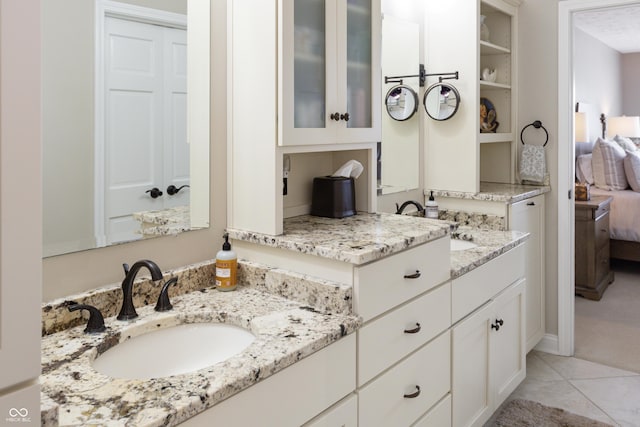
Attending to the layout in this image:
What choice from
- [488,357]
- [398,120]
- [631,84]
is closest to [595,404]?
[488,357]

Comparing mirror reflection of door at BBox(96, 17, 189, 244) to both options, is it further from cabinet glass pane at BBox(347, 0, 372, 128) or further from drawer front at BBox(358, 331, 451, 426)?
drawer front at BBox(358, 331, 451, 426)

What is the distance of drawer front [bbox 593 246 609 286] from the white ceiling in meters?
2.14

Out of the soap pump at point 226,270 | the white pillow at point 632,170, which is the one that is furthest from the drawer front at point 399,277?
the white pillow at point 632,170

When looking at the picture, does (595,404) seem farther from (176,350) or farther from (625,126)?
(625,126)

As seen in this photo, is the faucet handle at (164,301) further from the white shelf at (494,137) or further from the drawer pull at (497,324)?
the white shelf at (494,137)

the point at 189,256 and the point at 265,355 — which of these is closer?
the point at 265,355

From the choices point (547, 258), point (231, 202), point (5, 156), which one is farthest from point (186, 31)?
point (547, 258)

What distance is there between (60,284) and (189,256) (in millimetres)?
444

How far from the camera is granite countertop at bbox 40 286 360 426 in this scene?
1.00 metres

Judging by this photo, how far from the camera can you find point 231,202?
1884 mm

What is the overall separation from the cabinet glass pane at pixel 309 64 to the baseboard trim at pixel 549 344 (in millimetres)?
2341

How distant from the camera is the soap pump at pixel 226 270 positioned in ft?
5.66

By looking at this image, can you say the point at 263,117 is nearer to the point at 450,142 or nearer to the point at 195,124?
the point at 195,124

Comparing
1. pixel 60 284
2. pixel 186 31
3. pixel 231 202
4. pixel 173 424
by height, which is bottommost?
pixel 173 424
